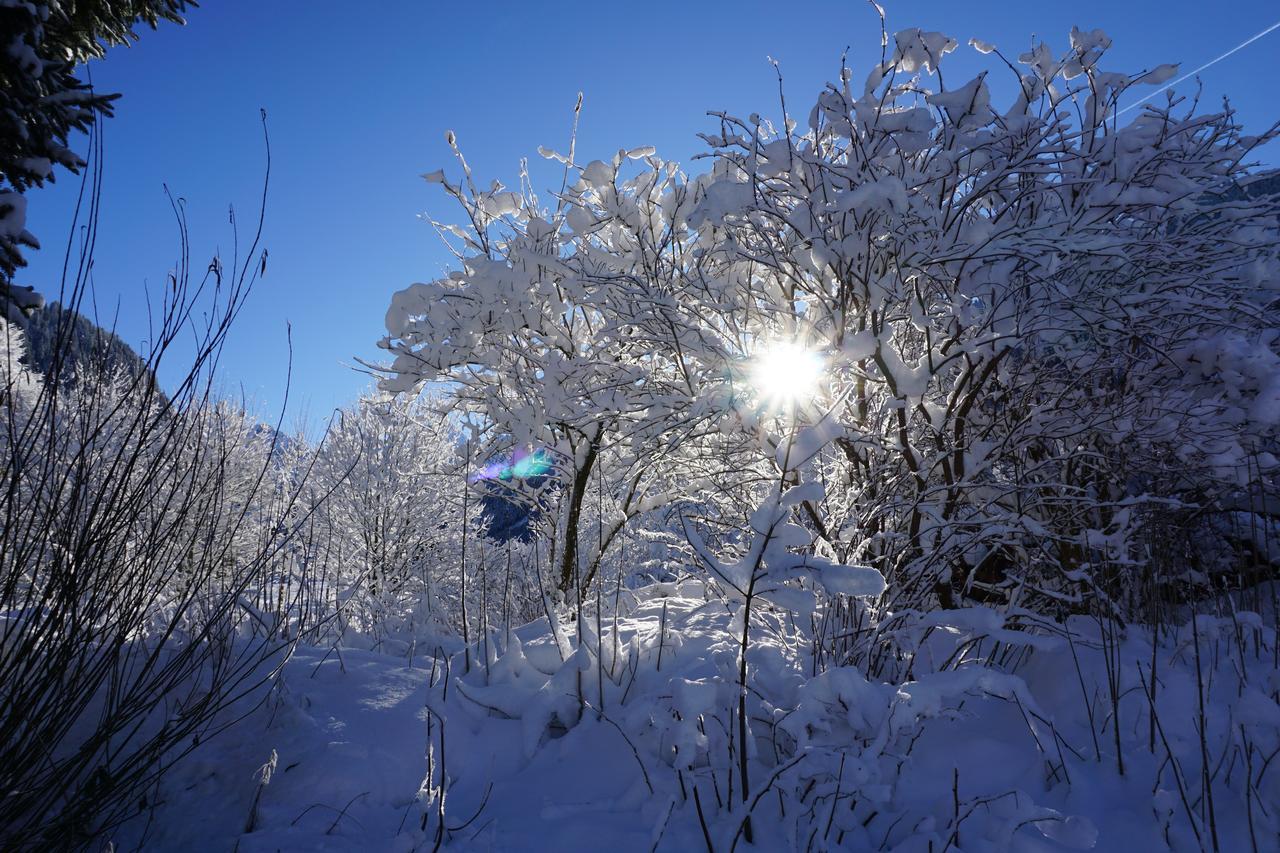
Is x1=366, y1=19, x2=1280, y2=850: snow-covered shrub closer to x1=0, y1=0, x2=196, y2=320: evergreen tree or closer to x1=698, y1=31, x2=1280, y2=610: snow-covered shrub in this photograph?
x1=698, y1=31, x2=1280, y2=610: snow-covered shrub

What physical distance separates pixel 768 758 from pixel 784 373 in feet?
4.86

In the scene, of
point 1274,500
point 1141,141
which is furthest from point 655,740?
point 1274,500

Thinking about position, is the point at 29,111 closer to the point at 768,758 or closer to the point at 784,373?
the point at 784,373

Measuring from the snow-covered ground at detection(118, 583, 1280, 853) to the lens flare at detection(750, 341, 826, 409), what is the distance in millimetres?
1024

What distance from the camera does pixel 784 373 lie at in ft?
8.75

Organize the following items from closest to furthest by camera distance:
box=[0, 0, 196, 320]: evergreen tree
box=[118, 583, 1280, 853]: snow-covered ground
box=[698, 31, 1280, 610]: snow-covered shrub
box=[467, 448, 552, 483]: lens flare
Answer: box=[118, 583, 1280, 853]: snow-covered ground
box=[698, 31, 1280, 610]: snow-covered shrub
box=[0, 0, 196, 320]: evergreen tree
box=[467, 448, 552, 483]: lens flare

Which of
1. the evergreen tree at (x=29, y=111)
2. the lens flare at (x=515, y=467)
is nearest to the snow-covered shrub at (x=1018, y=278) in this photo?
the lens flare at (x=515, y=467)

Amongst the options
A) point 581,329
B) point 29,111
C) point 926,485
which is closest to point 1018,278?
point 926,485

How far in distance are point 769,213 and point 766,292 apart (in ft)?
2.94

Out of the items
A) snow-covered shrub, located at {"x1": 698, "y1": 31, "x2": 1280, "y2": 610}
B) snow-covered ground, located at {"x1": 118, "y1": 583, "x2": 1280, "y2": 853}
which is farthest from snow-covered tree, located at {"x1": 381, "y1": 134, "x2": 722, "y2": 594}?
snow-covered ground, located at {"x1": 118, "y1": 583, "x2": 1280, "y2": 853}

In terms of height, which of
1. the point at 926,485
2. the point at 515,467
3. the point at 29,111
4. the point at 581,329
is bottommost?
the point at 926,485

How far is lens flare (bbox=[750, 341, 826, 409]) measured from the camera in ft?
8.62

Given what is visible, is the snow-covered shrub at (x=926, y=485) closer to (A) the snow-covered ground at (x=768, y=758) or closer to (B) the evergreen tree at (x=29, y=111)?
(A) the snow-covered ground at (x=768, y=758)

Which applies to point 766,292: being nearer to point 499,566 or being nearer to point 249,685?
point 249,685
